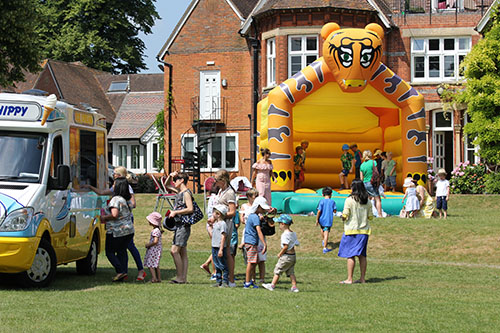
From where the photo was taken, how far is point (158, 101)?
165 feet

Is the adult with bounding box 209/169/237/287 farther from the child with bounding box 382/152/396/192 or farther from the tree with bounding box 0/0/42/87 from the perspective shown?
the tree with bounding box 0/0/42/87

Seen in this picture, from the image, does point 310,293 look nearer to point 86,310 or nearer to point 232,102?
point 86,310

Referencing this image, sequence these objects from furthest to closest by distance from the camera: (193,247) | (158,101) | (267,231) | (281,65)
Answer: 1. (158,101)
2. (281,65)
3. (193,247)
4. (267,231)

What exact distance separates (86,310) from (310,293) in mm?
3412

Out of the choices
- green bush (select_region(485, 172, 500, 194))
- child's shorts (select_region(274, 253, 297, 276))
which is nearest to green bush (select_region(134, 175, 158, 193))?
green bush (select_region(485, 172, 500, 194))

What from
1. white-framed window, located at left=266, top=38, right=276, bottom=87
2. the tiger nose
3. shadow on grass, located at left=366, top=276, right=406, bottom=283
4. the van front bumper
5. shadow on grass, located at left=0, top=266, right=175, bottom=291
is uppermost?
white-framed window, located at left=266, top=38, right=276, bottom=87

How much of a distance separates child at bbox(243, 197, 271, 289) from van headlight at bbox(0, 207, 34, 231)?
3259 millimetres

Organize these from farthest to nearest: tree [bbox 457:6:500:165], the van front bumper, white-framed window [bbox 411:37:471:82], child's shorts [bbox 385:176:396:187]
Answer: white-framed window [bbox 411:37:471:82], tree [bbox 457:6:500:165], child's shorts [bbox 385:176:396:187], the van front bumper

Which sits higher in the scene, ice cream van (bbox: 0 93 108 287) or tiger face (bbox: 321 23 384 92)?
tiger face (bbox: 321 23 384 92)

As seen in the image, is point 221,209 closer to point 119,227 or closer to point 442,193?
point 119,227

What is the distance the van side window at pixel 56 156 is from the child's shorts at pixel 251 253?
3.08m

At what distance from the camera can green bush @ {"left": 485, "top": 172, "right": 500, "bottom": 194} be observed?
29.4 m

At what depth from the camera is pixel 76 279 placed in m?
12.9

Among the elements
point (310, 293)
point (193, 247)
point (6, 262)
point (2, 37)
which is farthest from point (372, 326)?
point (2, 37)
